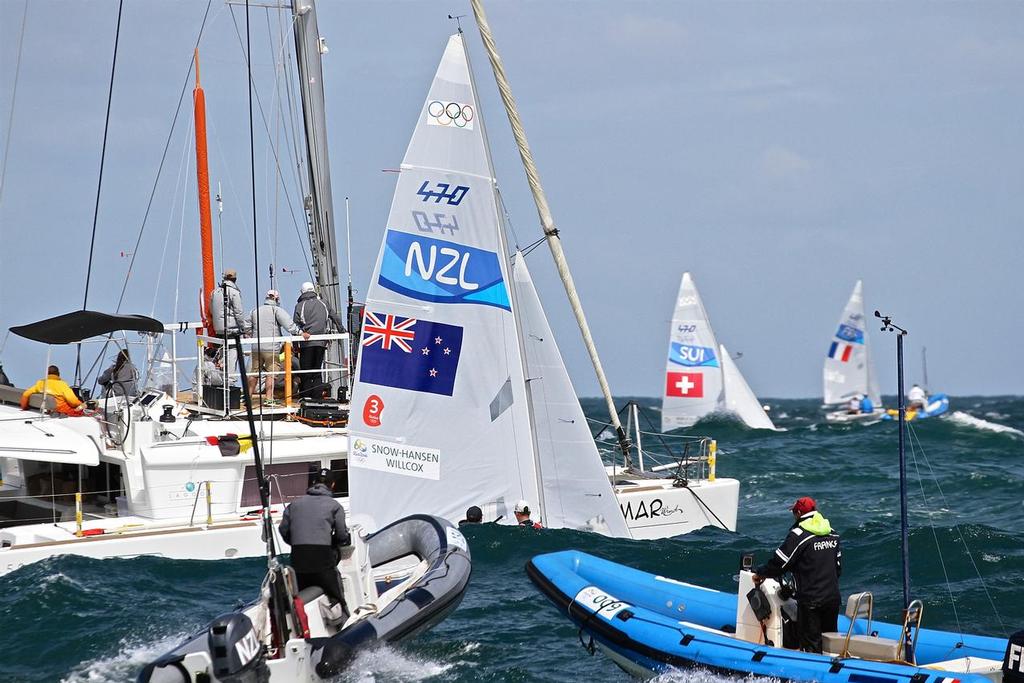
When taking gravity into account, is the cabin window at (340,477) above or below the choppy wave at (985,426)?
above

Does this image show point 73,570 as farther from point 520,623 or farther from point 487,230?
point 487,230

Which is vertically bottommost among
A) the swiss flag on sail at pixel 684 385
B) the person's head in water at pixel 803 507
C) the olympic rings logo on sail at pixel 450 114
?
the person's head in water at pixel 803 507

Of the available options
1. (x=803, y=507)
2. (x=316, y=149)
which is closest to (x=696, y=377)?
(x=316, y=149)

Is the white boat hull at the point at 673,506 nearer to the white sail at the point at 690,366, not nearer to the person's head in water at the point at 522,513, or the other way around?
the person's head in water at the point at 522,513

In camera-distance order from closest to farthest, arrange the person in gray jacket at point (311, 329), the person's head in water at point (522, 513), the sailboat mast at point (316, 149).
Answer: the person's head in water at point (522, 513)
the person in gray jacket at point (311, 329)
the sailboat mast at point (316, 149)

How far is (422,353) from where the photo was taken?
15.0 m

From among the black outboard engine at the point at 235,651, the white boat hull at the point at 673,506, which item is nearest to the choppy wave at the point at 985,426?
the white boat hull at the point at 673,506

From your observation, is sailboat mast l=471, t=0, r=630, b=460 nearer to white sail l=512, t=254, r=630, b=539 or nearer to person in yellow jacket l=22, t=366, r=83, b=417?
white sail l=512, t=254, r=630, b=539

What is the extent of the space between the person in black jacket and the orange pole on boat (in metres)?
10.1

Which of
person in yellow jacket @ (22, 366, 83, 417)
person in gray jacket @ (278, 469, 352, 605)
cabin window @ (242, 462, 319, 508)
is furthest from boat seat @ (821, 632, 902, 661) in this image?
person in yellow jacket @ (22, 366, 83, 417)

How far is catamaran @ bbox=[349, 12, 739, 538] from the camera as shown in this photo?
14867 millimetres

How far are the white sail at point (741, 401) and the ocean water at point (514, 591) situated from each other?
74.1 feet

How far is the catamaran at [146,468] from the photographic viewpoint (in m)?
13.7

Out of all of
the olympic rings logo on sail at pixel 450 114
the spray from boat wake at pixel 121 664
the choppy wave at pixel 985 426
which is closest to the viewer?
the spray from boat wake at pixel 121 664
